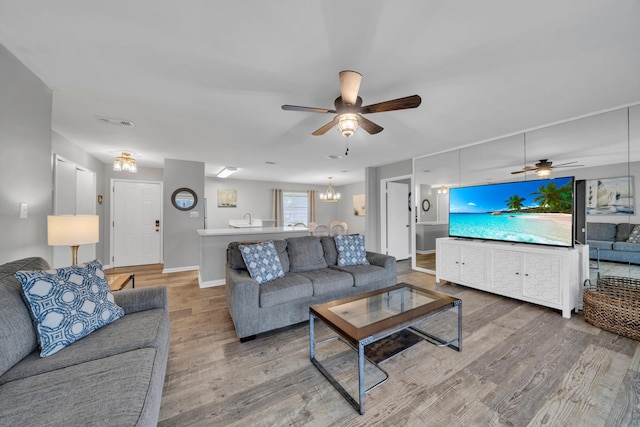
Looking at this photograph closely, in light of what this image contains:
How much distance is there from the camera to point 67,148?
11.5 ft

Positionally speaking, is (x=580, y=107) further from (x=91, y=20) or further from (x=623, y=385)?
(x=91, y=20)

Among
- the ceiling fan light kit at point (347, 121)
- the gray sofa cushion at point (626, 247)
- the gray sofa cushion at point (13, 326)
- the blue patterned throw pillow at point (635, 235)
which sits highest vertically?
the ceiling fan light kit at point (347, 121)

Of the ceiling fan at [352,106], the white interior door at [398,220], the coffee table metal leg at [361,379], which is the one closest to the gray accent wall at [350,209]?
the white interior door at [398,220]

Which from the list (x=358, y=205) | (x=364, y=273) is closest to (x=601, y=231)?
(x=364, y=273)

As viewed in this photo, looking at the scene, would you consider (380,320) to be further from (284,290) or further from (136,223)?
(136,223)

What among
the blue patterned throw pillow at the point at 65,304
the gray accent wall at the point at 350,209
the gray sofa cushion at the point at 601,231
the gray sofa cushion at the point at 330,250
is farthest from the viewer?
the gray accent wall at the point at 350,209

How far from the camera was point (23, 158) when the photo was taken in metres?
1.80

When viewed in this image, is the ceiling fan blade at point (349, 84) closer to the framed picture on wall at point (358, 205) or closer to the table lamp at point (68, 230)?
the table lamp at point (68, 230)

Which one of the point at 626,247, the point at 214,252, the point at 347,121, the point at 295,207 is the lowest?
the point at 214,252

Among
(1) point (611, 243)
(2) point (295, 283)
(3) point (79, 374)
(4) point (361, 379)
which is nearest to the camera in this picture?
(3) point (79, 374)

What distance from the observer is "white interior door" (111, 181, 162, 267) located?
518 centimetres

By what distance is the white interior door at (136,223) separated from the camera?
5184 millimetres

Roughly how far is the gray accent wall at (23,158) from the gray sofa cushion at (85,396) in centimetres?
128

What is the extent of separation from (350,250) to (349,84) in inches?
84.2
